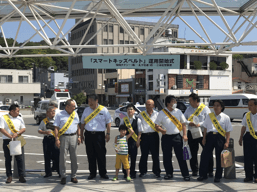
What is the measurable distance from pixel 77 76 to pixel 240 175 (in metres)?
89.6

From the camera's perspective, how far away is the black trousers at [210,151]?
23.7 ft

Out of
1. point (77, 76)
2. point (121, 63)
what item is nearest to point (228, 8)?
point (121, 63)

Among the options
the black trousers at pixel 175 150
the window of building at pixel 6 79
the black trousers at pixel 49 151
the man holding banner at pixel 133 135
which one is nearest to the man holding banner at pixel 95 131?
the man holding banner at pixel 133 135

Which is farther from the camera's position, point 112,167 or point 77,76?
point 77,76

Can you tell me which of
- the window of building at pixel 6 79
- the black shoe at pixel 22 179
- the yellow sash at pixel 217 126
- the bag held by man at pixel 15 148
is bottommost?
the black shoe at pixel 22 179

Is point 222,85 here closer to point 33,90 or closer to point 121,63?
point 33,90

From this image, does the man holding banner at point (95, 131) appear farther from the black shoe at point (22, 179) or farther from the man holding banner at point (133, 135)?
the black shoe at point (22, 179)

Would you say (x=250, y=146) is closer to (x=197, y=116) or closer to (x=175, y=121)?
(x=197, y=116)

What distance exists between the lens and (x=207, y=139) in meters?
7.38

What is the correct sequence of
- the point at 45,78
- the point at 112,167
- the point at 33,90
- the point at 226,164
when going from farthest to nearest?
the point at 45,78 < the point at 33,90 < the point at 112,167 < the point at 226,164

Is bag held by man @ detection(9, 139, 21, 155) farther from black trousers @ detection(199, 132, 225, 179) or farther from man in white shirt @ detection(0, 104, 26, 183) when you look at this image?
black trousers @ detection(199, 132, 225, 179)

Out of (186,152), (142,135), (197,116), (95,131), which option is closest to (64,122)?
(95,131)

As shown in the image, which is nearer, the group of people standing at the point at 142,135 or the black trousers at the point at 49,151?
the group of people standing at the point at 142,135

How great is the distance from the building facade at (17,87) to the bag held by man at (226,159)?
210 feet
